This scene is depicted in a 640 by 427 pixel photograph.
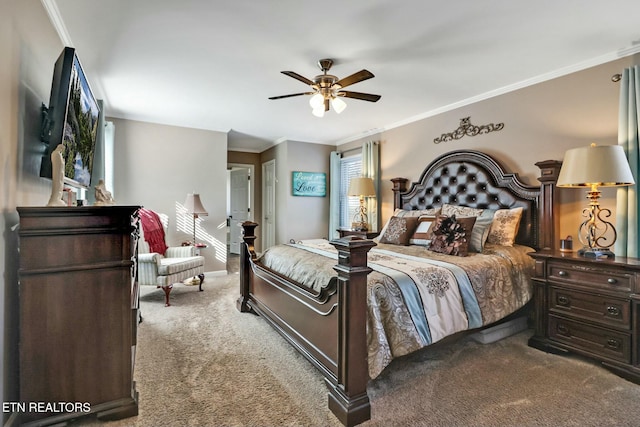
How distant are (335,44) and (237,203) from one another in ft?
17.3

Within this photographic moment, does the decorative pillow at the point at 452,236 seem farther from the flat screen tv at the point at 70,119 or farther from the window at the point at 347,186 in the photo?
the flat screen tv at the point at 70,119

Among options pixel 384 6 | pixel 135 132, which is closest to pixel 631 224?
pixel 384 6

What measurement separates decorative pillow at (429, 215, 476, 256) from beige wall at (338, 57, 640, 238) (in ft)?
2.99

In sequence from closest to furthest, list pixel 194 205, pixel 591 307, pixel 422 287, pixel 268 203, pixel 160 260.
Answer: pixel 422 287 < pixel 591 307 < pixel 160 260 < pixel 194 205 < pixel 268 203

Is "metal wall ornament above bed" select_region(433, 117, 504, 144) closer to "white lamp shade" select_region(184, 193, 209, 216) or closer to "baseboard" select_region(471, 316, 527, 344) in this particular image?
"baseboard" select_region(471, 316, 527, 344)

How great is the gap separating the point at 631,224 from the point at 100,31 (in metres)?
4.18

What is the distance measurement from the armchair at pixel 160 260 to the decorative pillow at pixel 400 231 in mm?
2376

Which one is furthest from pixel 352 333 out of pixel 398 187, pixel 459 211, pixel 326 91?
pixel 398 187

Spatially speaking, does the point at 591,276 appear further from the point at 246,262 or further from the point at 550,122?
the point at 246,262

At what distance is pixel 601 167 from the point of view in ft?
7.17

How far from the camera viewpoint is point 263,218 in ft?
22.2

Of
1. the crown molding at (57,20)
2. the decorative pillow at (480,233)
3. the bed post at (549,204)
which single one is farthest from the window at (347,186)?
the crown molding at (57,20)

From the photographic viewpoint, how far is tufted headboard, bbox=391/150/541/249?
10.0 feet

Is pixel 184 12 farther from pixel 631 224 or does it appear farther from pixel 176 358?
pixel 631 224
